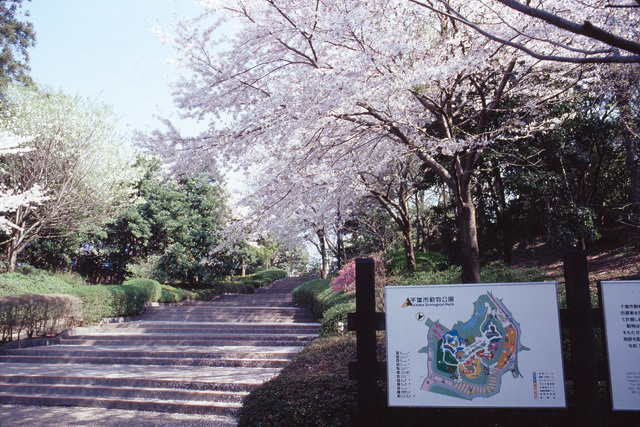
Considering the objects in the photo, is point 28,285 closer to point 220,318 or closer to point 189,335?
point 220,318

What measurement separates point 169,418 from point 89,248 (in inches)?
752

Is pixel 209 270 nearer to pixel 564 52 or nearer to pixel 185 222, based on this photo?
pixel 185 222

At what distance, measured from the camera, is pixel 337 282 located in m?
11.2

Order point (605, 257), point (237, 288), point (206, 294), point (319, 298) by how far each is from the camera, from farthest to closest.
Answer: point (237, 288), point (206, 294), point (319, 298), point (605, 257)

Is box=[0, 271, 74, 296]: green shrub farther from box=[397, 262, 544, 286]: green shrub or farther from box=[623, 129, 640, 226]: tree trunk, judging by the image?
box=[623, 129, 640, 226]: tree trunk

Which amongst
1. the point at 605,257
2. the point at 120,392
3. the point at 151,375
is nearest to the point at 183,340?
the point at 151,375

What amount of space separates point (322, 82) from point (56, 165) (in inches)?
554

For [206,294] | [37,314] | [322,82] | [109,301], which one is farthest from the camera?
[206,294]

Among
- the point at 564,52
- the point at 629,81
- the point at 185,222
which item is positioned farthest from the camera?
the point at 185,222

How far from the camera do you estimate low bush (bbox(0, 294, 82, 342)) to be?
991cm

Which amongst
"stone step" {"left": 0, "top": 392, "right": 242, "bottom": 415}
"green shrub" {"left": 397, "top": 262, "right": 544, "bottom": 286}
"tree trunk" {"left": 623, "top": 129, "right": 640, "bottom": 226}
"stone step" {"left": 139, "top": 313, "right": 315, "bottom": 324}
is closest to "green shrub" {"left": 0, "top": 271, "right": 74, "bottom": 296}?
"stone step" {"left": 139, "top": 313, "right": 315, "bottom": 324}

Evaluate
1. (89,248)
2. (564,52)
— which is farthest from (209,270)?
(564,52)

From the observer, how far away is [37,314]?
10.3 meters

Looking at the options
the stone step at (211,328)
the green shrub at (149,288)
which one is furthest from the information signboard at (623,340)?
the green shrub at (149,288)
